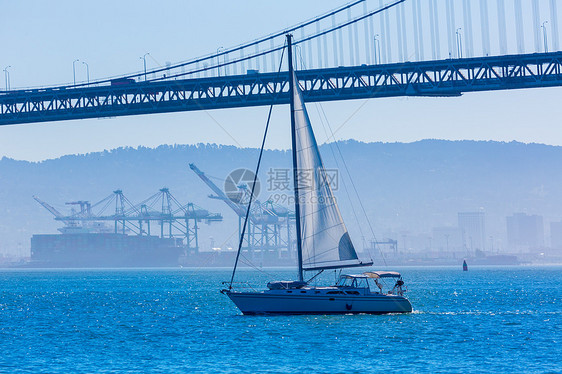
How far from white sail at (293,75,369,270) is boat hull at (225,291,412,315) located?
57.2 inches

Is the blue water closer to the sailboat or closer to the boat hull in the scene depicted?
the boat hull

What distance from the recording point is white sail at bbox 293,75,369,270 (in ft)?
149

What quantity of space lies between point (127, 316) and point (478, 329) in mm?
19631

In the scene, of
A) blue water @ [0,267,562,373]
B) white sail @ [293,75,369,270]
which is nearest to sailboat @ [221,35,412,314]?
white sail @ [293,75,369,270]

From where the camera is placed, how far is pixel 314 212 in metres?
46.3

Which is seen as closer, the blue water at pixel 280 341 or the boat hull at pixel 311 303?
the blue water at pixel 280 341

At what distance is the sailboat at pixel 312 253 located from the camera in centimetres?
4494

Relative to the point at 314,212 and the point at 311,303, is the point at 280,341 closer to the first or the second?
the point at 311,303

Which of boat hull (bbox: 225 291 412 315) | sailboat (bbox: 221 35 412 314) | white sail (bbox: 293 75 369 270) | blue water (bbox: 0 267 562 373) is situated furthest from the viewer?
white sail (bbox: 293 75 369 270)

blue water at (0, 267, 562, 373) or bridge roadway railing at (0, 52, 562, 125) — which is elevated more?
bridge roadway railing at (0, 52, 562, 125)

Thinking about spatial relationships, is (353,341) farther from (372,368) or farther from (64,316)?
(64,316)

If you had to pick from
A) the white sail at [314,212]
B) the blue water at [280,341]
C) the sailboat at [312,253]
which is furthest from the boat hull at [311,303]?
the white sail at [314,212]

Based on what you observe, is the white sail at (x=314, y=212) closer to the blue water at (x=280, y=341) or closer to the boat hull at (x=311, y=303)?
the boat hull at (x=311, y=303)

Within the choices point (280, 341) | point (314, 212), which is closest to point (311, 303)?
point (314, 212)
